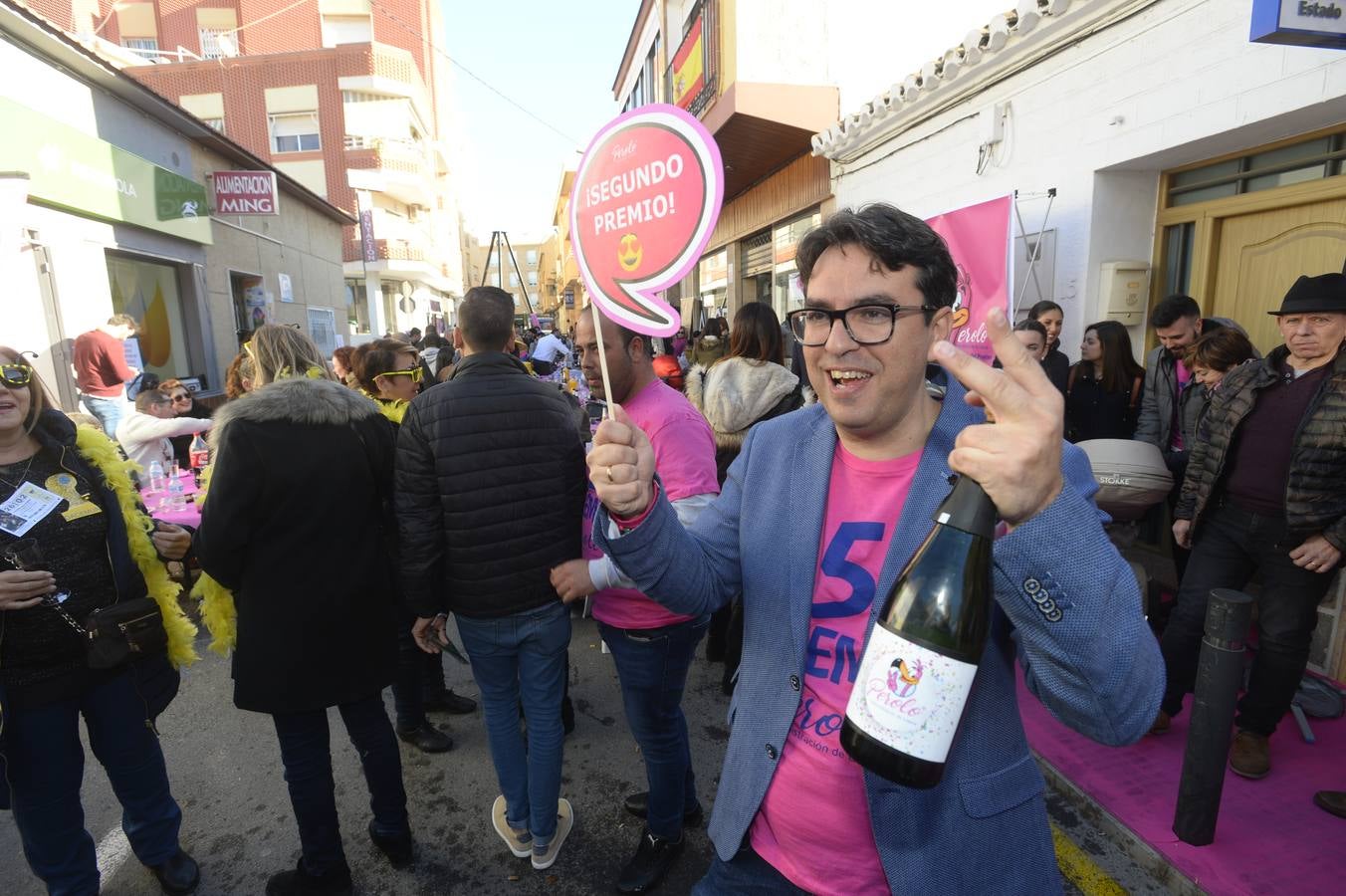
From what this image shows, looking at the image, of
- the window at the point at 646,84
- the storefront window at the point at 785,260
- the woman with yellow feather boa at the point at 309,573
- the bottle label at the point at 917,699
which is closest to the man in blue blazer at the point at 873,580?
the bottle label at the point at 917,699

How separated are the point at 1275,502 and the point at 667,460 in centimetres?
265

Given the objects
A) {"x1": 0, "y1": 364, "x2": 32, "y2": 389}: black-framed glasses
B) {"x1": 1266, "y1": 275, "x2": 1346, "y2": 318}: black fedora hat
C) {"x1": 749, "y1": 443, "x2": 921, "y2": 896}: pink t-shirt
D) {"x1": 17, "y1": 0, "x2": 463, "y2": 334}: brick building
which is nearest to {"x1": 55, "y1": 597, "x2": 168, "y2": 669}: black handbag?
{"x1": 0, "y1": 364, "x2": 32, "y2": 389}: black-framed glasses

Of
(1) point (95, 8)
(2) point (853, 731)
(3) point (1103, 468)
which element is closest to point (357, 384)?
(2) point (853, 731)

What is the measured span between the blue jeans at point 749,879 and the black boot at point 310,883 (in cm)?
175

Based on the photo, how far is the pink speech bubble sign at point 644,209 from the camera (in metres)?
1.45

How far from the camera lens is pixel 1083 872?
2.58 metres

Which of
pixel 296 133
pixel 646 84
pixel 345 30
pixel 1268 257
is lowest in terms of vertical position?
pixel 1268 257

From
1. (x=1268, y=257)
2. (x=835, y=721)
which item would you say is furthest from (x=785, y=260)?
(x=835, y=721)

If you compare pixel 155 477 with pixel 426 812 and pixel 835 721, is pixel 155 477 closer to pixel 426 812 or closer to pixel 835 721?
pixel 426 812

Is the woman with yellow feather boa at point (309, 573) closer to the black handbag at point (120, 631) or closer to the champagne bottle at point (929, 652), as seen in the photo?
the black handbag at point (120, 631)

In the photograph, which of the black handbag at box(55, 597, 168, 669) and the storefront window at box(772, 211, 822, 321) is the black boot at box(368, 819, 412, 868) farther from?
the storefront window at box(772, 211, 822, 321)

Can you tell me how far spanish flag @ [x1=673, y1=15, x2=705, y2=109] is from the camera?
10.4 m

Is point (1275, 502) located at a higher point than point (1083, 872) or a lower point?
higher

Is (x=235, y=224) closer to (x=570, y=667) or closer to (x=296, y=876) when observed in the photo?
(x=570, y=667)
